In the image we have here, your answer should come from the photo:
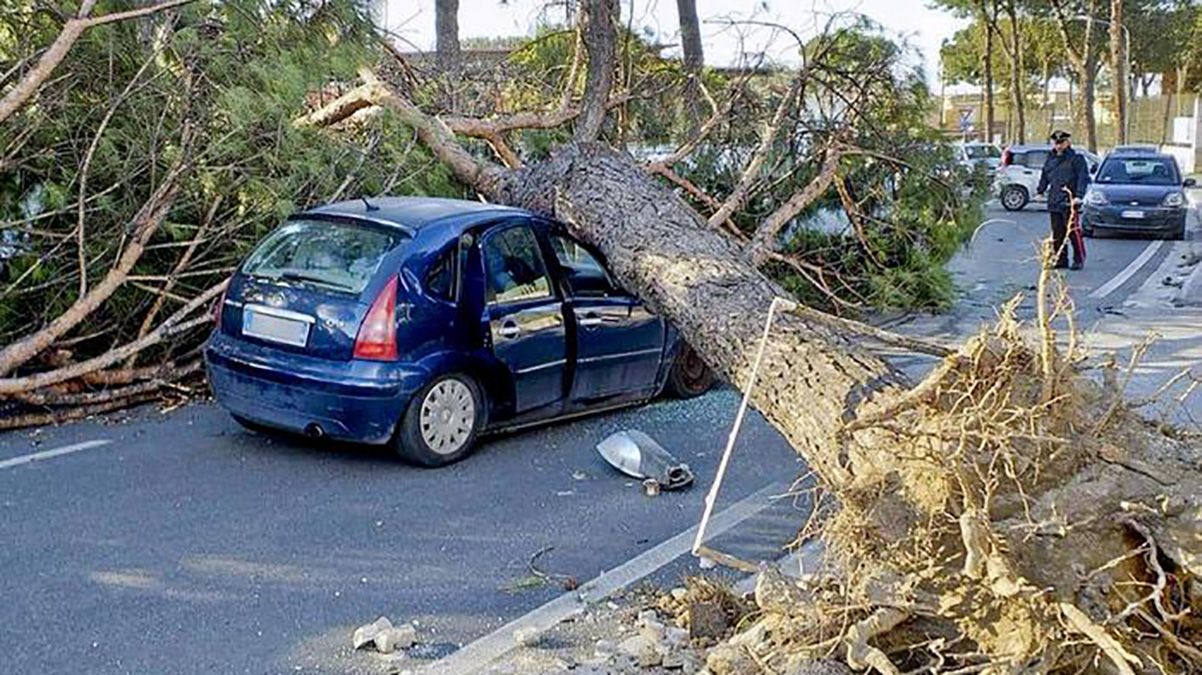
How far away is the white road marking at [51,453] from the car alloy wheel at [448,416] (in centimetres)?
206

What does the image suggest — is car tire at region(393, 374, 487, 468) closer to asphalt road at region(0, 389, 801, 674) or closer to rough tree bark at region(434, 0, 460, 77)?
asphalt road at region(0, 389, 801, 674)

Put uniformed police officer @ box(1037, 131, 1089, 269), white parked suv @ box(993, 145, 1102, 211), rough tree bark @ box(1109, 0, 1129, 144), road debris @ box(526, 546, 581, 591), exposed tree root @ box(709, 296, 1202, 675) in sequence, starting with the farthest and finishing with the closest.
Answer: rough tree bark @ box(1109, 0, 1129, 144), white parked suv @ box(993, 145, 1102, 211), uniformed police officer @ box(1037, 131, 1089, 269), road debris @ box(526, 546, 581, 591), exposed tree root @ box(709, 296, 1202, 675)

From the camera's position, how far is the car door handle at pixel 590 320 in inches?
291

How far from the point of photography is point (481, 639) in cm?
450

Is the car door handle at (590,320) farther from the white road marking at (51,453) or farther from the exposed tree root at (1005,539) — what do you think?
the exposed tree root at (1005,539)

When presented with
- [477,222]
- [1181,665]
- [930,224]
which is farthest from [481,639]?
[930,224]

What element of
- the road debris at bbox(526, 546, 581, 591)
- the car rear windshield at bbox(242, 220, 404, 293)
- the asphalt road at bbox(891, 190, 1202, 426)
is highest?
the car rear windshield at bbox(242, 220, 404, 293)

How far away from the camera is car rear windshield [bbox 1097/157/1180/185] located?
22.9 m

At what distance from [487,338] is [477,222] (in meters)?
0.68

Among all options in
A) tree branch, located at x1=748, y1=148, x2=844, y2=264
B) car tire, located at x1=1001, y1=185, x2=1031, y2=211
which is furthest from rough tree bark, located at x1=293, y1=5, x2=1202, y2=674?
car tire, located at x1=1001, y1=185, x2=1031, y2=211

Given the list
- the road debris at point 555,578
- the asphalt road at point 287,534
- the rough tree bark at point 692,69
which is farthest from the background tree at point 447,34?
the road debris at point 555,578

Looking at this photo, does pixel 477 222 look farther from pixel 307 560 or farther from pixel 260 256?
pixel 307 560

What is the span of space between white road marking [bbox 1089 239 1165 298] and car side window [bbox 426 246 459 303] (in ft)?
32.6

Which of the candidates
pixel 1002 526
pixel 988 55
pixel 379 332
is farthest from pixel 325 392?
pixel 988 55
